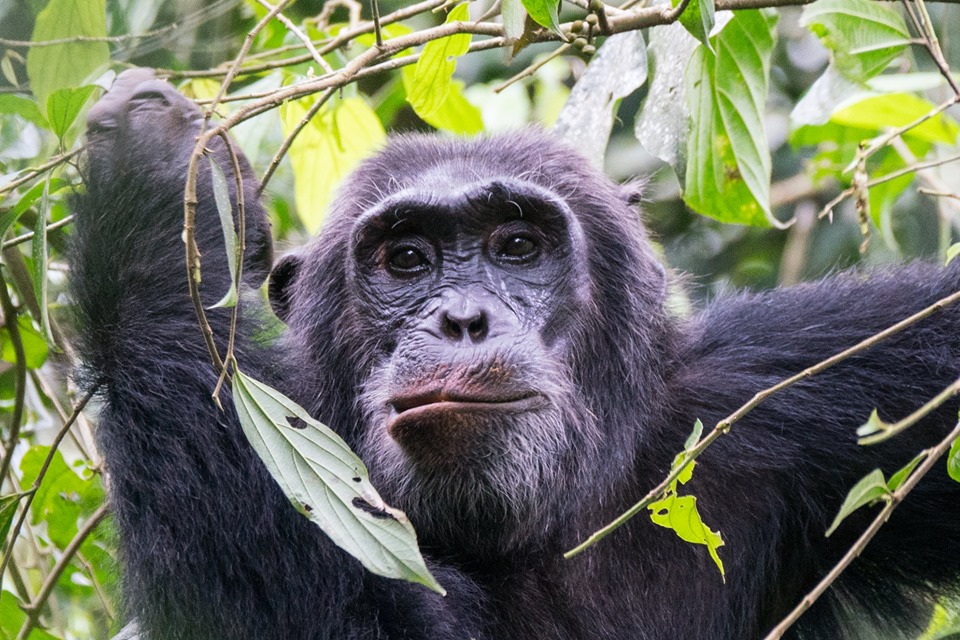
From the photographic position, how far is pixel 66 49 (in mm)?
2893

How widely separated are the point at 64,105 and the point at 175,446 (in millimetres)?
965

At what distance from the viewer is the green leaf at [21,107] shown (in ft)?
9.93

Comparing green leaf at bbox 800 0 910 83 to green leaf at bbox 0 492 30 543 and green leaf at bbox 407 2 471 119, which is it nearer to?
green leaf at bbox 407 2 471 119

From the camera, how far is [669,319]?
13.3 feet

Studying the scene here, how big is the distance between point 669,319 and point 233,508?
5.63ft

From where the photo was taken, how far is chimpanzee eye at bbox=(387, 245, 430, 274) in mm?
3715

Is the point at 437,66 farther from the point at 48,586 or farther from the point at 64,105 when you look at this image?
the point at 48,586

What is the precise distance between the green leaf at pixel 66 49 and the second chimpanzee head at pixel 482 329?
1.11 m

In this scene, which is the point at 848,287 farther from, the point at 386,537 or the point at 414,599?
the point at 386,537

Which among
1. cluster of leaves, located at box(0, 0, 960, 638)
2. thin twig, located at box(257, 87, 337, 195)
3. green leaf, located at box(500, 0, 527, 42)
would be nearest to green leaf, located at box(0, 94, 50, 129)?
cluster of leaves, located at box(0, 0, 960, 638)

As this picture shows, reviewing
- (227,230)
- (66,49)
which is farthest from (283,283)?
(227,230)

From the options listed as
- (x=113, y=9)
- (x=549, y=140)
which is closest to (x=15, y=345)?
(x=113, y=9)

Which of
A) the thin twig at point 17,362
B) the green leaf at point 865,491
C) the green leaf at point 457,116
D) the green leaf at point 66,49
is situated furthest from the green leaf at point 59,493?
the green leaf at point 865,491

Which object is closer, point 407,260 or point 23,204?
point 23,204
